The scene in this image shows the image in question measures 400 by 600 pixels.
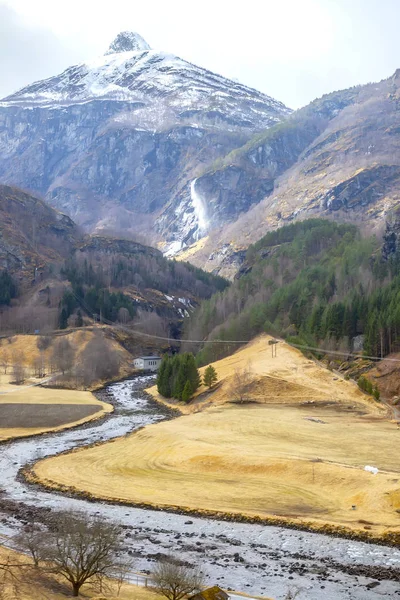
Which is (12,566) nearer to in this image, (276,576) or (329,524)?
(276,576)

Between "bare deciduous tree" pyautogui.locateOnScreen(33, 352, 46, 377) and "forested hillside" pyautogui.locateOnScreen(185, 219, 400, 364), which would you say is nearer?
"forested hillside" pyautogui.locateOnScreen(185, 219, 400, 364)

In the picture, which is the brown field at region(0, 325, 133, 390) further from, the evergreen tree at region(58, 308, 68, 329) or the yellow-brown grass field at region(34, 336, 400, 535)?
the yellow-brown grass field at region(34, 336, 400, 535)

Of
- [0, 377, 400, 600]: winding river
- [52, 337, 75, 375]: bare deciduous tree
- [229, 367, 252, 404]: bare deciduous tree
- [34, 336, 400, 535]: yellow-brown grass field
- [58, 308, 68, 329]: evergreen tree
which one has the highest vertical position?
[58, 308, 68, 329]: evergreen tree

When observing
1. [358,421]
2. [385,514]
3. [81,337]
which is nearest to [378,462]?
[385,514]

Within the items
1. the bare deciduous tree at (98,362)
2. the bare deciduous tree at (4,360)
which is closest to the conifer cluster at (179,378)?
the bare deciduous tree at (98,362)

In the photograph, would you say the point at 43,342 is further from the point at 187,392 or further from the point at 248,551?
the point at 248,551

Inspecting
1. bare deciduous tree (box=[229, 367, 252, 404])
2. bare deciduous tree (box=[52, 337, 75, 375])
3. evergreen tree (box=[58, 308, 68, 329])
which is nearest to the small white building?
bare deciduous tree (box=[52, 337, 75, 375])

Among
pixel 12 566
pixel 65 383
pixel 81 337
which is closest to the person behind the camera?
pixel 12 566
